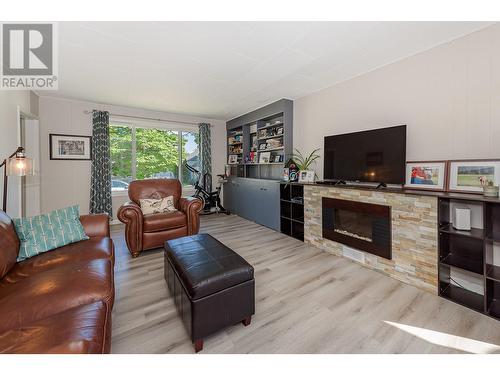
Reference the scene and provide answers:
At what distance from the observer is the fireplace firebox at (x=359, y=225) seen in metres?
2.32

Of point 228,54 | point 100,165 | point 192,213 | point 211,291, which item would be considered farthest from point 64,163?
point 211,291

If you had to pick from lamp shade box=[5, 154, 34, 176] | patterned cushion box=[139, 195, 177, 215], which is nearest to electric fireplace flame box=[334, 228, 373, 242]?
patterned cushion box=[139, 195, 177, 215]

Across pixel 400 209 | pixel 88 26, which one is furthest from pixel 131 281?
pixel 400 209

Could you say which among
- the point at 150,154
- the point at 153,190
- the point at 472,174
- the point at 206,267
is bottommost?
the point at 206,267

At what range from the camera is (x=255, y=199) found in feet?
14.4

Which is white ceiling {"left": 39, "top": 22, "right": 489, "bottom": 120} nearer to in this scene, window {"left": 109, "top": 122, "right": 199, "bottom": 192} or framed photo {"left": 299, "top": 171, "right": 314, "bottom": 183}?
window {"left": 109, "top": 122, "right": 199, "bottom": 192}

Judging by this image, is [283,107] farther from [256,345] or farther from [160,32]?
[256,345]

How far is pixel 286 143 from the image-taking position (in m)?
3.96

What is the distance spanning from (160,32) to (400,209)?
2.79 meters

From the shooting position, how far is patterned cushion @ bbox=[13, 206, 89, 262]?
1688mm

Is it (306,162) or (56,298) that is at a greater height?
(306,162)

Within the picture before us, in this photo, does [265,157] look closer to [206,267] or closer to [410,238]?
[410,238]

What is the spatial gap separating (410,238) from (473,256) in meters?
0.45

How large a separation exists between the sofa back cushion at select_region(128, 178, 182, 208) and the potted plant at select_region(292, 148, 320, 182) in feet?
6.68
